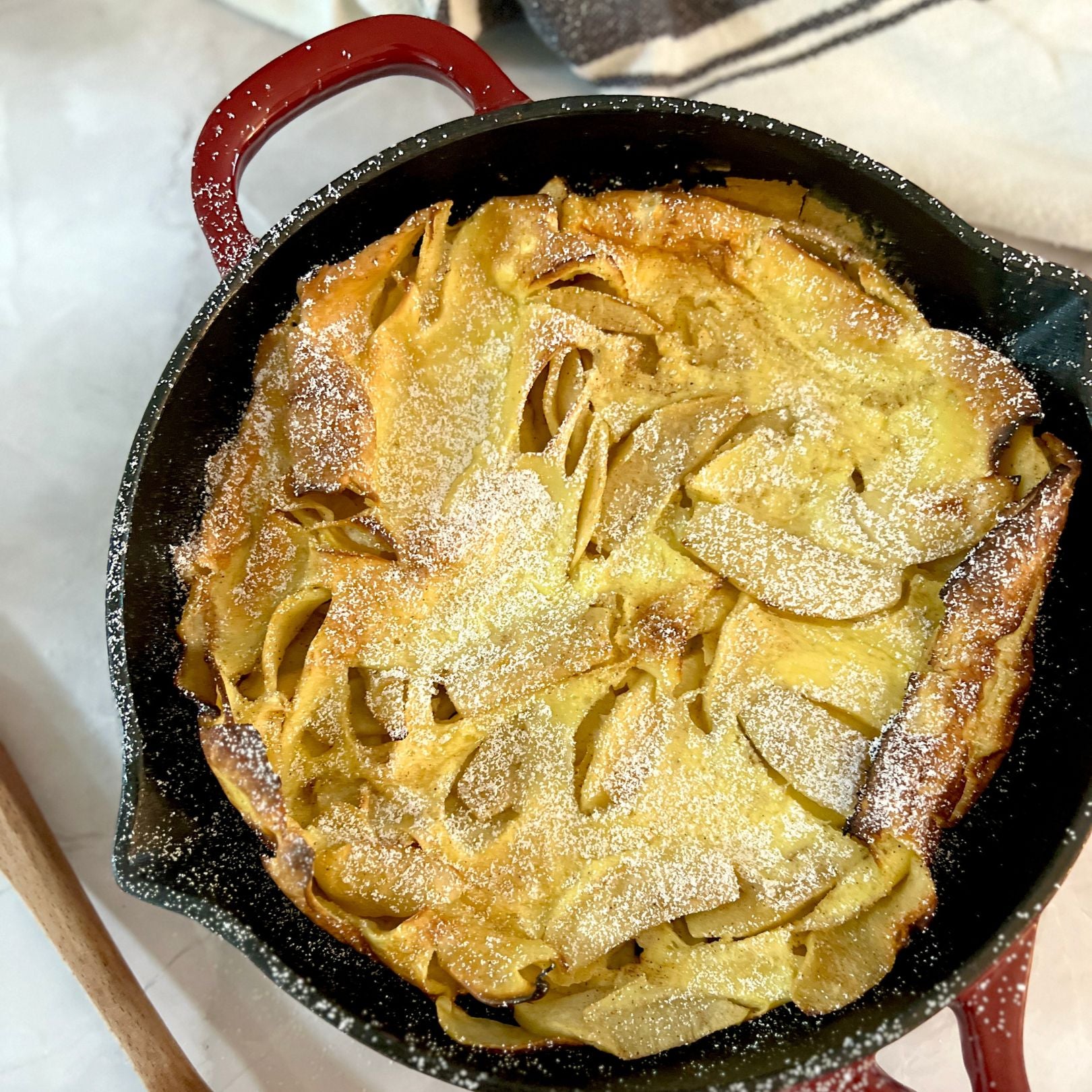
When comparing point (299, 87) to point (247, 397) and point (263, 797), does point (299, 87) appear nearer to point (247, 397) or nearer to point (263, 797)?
point (247, 397)

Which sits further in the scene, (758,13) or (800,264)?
(758,13)

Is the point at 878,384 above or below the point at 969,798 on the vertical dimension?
above

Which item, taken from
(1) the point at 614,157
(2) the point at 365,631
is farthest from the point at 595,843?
(1) the point at 614,157

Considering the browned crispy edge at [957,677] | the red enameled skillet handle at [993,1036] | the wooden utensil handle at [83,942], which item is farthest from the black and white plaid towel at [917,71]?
the wooden utensil handle at [83,942]

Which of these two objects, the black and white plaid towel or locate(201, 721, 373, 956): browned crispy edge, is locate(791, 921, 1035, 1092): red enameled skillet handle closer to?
locate(201, 721, 373, 956): browned crispy edge

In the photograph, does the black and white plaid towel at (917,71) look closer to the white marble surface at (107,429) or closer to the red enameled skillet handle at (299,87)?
the white marble surface at (107,429)

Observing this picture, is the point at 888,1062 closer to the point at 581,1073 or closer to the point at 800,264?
the point at 581,1073

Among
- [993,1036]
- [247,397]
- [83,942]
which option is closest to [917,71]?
[247,397]
